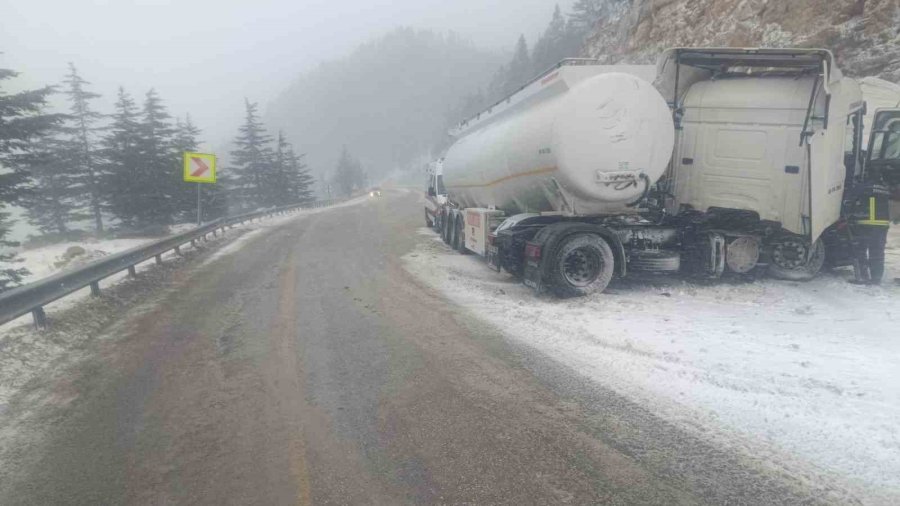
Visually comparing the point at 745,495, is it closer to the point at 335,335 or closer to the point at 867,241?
the point at 335,335

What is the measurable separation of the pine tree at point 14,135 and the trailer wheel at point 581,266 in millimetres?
13669

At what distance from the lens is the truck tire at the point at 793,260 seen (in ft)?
30.0

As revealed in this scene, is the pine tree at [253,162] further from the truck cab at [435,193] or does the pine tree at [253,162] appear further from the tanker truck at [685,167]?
the tanker truck at [685,167]

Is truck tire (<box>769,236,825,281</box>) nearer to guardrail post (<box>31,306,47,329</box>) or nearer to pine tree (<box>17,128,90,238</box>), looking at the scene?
guardrail post (<box>31,306,47,329</box>)

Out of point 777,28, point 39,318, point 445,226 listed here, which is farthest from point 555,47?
point 39,318

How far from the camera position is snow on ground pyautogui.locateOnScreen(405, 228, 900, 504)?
3.79m

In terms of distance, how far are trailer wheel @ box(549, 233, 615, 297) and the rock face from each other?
16.7 m

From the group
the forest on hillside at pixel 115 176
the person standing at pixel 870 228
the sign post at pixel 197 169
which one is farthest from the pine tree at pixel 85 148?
the person standing at pixel 870 228

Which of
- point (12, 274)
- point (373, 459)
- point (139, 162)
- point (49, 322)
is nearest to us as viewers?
point (373, 459)

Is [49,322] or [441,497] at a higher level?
[49,322]

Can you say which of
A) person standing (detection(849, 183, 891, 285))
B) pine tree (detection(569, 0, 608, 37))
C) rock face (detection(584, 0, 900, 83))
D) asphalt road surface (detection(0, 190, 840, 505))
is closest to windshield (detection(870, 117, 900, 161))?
person standing (detection(849, 183, 891, 285))

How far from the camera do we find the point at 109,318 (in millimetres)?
7883

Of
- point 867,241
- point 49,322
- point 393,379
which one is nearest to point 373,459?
point 393,379

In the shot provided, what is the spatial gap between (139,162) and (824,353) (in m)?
30.9
